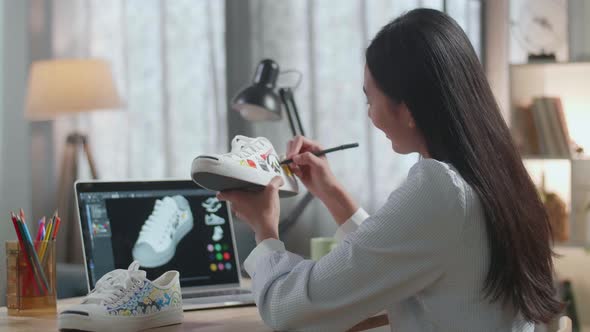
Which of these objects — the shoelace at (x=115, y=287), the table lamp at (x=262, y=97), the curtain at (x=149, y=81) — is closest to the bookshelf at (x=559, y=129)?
the table lamp at (x=262, y=97)

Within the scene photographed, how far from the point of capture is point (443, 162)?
3.86 ft

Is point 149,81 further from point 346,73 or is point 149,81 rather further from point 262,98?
point 262,98

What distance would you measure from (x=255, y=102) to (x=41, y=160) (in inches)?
61.7

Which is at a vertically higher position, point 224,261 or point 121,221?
point 121,221

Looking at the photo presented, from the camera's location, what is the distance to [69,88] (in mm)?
3359

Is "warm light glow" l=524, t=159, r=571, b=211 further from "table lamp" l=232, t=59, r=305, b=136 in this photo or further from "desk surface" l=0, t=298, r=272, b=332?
"desk surface" l=0, t=298, r=272, b=332

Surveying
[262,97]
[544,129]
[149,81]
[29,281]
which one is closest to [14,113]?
[149,81]

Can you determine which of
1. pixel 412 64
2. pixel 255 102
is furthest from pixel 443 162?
pixel 255 102

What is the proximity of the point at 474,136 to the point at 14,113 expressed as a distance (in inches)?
115

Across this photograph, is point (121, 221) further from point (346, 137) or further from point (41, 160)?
point (41, 160)

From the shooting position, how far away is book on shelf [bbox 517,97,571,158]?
307 centimetres

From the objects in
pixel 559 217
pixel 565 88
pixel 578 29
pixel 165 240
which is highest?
pixel 578 29

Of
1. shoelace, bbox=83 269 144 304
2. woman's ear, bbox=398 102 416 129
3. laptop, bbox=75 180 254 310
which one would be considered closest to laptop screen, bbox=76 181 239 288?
laptop, bbox=75 180 254 310

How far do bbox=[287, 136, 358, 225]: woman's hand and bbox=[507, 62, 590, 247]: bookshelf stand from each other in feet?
5.12
